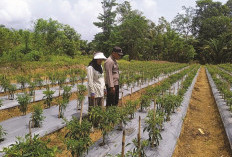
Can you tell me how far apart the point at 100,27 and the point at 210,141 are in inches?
1293

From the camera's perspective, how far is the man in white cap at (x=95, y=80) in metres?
4.04

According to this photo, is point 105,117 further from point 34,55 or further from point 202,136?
point 34,55

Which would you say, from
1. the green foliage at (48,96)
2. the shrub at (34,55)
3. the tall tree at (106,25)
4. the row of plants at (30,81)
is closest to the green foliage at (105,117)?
the green foliage at (48,96)

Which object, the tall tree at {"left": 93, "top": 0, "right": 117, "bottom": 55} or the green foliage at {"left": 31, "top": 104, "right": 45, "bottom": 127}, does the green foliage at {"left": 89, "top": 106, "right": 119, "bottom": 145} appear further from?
the tall tree at {"left": 93, "top": 0, "right": 117, "bottom": 55}

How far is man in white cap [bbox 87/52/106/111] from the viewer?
13.2ft

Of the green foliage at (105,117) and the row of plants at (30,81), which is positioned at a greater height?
the row of plants at (30,81)

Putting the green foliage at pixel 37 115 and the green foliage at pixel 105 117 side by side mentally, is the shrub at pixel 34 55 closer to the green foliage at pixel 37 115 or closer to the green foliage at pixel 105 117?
the green foliage at pixel 37 115

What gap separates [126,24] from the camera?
32.9 m

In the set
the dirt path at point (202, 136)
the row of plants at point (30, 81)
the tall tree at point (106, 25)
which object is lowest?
the dirt path at point (202, 136)

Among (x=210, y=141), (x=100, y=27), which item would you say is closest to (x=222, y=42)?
(x=100, y=27)

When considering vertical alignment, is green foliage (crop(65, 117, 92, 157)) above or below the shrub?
below

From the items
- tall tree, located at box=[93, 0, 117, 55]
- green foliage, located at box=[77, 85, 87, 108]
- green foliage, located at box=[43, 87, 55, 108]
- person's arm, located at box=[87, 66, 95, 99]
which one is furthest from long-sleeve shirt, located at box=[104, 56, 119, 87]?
tall tree, located at box=[93, 0, 117, 55]

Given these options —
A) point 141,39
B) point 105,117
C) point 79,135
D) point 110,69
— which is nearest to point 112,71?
point 110,69

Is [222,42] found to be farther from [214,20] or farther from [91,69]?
[91,69]
